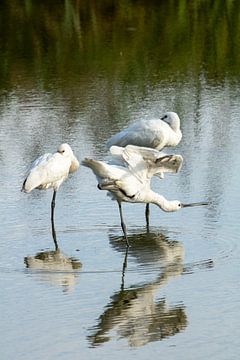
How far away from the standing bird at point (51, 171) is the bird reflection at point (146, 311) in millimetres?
1299

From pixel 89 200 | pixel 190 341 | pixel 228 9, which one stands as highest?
pixel 190 341

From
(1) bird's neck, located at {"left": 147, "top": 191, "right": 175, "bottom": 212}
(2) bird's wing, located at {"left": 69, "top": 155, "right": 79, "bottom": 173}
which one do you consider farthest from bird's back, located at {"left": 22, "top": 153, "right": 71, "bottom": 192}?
(1) bird's neck, located at {"left": 147, "top": 191, "right": 175, "bottom": 212}

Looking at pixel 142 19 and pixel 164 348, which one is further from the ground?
pixel 164 348

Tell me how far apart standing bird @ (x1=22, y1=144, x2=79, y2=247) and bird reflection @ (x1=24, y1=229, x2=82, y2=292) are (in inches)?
26.9

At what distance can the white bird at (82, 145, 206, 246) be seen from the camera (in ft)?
34.6

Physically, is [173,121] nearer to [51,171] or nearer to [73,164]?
[73,164]

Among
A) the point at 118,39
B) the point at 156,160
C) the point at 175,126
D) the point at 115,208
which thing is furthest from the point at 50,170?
the point at 118,39

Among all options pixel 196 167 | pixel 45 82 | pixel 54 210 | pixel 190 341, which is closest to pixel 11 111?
pixel 45 82

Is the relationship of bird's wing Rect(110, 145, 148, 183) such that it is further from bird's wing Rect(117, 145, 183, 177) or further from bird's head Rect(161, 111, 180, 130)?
bird's head Rect(161, 111, 180, 130)

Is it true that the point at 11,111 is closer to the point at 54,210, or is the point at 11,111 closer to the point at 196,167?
the point at 196,167

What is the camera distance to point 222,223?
11.0m

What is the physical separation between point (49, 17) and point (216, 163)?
11.2 m

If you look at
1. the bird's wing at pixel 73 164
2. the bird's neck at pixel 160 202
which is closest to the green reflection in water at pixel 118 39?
the bird's wing at pixel 73 164

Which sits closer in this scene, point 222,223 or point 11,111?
point 222,223
